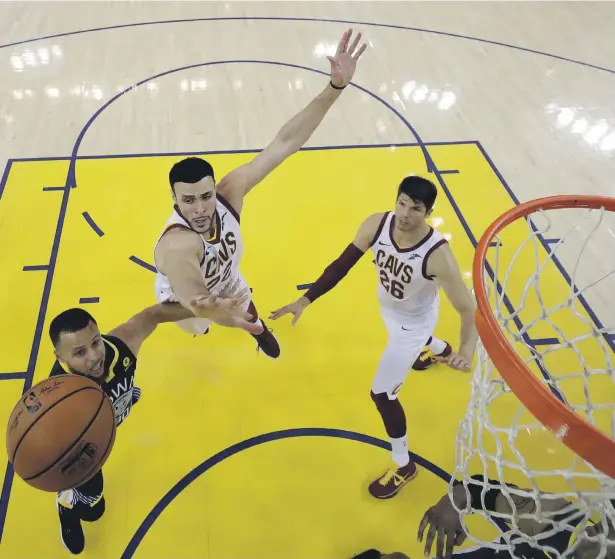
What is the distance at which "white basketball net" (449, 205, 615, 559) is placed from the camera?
7.09 feet

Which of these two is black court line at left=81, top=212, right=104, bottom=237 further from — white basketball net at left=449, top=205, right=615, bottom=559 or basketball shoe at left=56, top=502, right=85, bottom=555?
white basketball net at left=449, top=205, right=615, bottom=559

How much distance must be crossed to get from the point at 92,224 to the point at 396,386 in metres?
2.98

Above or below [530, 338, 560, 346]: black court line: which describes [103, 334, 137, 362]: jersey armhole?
above

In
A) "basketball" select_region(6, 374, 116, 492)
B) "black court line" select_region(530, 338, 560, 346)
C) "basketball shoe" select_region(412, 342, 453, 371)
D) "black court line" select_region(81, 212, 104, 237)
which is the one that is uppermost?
"black court line" select_region(81, 212, 104, 237)

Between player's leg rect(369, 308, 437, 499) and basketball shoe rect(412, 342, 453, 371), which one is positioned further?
basketball shoe rect(412, 342, 453, 371)

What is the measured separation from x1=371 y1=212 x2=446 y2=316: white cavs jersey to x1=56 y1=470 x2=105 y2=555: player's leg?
5.82ft

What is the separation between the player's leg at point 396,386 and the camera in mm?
2963

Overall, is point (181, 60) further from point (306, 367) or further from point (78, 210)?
point (306, 367)

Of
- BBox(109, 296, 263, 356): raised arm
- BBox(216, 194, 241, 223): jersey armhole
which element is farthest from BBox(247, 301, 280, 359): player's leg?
BBox(216, 194, 241, 223): jersey armhole

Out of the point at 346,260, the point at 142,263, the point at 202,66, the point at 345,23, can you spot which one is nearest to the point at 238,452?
the point at 346,260

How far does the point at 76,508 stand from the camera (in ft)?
9.43

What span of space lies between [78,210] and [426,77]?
433 centimetres

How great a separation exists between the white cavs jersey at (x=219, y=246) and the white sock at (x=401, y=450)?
4.27 ft

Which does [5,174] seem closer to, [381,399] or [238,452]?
[238,452]
